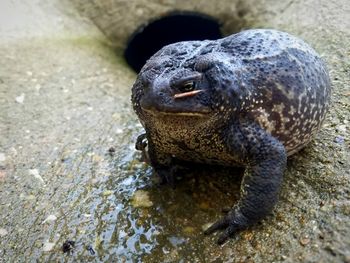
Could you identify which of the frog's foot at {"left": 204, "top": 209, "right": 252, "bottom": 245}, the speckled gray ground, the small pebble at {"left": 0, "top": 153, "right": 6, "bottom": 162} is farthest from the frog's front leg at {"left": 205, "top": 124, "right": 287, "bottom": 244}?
the small pebble at {"left": 0, "top": 153, "right": 6, "bottom": 162}

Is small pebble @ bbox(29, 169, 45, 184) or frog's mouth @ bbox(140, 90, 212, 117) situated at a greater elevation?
frog's mouth @ bbox(140, 90, 212, 117)

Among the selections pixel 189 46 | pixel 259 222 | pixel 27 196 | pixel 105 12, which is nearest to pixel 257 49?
pixel 189 46

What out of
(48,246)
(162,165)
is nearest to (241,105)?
(162,165)

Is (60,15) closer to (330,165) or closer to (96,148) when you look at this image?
(96,148)

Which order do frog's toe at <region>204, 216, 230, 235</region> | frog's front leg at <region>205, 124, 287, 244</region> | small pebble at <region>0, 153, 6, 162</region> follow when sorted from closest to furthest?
1. frog's front leg at <region>205, 124, 287, 244</region>
2. frog's toe at <region>204, 216, 230, 235</region>
3. small pebble at <region>0, 153, 6, 162</region>

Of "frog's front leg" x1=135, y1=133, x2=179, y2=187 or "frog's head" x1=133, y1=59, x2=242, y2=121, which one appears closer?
"frog's head" x1=133, y1=59, x2=242, y2=121

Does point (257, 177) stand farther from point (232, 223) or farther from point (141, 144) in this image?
point (141, 144)

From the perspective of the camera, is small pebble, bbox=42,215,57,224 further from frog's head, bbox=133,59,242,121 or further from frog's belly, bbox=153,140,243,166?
frog's head, bbox=133,59,242,121
